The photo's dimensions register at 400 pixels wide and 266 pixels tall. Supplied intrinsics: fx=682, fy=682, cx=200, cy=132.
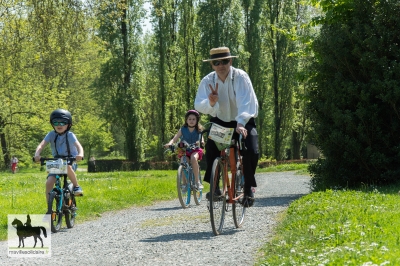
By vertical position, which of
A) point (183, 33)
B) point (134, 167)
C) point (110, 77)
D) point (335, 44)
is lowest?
point (134, 167)

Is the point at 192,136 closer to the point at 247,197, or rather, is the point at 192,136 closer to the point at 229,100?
the point at 247,197

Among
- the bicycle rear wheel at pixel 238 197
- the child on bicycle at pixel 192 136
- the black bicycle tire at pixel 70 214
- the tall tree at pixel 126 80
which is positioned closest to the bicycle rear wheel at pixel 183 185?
the child on bicycle at pixel 192 136

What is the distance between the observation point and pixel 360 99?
14.8 metres

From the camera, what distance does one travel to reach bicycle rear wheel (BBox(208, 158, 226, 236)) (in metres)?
8.85

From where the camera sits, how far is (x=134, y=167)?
49094 mm

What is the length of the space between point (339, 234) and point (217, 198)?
85.9 inches

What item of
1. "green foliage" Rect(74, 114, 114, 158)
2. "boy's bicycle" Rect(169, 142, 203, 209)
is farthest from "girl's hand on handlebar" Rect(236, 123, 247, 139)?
"green foliage" Rect(74, 114, 114, 158)

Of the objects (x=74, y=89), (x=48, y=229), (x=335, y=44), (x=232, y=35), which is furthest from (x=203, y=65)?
(x=48, y=229)

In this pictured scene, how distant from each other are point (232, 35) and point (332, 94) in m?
40.6

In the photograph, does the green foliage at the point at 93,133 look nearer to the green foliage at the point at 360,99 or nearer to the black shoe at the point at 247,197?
the green foliage at the point at 360,99

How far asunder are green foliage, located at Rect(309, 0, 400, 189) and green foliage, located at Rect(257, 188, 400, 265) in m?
3.83

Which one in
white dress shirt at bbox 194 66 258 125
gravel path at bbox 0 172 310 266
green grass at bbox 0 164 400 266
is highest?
white dress shirt at bbox 194 66 258 125

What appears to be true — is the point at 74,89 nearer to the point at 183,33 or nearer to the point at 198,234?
the point at 183,33

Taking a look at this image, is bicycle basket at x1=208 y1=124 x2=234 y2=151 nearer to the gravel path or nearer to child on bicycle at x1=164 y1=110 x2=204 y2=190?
the gravel path
